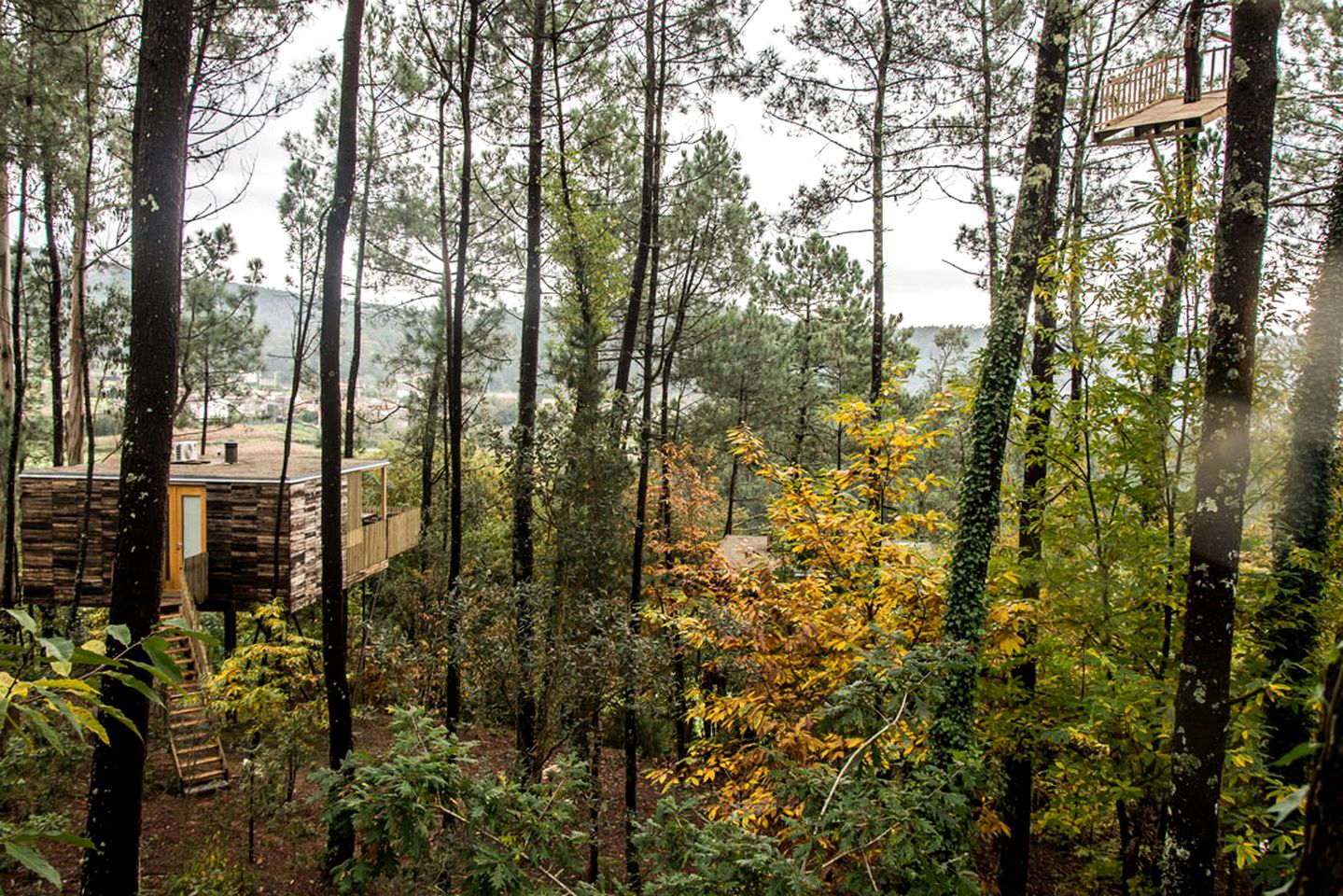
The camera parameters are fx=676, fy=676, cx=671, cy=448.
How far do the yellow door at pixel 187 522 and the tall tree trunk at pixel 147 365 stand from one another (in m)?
8.76

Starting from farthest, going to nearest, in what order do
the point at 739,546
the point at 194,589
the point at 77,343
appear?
the point at 739,546 → the point at 77,343 → the point at 194,589

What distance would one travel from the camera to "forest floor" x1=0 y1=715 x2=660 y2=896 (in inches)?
297

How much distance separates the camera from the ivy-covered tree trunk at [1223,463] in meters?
3.92

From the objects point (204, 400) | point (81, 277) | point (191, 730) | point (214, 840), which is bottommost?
point (191, 730)

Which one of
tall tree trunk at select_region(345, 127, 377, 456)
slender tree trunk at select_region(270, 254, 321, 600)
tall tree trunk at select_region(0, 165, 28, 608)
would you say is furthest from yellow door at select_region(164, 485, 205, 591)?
tall tree trunk at select_region(345, 127, 377, 456)

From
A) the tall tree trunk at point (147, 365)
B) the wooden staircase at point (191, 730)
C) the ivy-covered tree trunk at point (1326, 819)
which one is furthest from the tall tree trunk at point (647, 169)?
the ivy-covered tree trunk at point (1326, 819)

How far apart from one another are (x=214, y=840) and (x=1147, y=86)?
14.1 metres

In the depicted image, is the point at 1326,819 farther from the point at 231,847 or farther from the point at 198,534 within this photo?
the point at 198,534

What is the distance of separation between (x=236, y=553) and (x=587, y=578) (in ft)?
26.6

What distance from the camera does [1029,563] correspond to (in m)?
5.78

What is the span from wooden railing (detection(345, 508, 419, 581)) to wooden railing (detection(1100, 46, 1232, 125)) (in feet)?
45.6

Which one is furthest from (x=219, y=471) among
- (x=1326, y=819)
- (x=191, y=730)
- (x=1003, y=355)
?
(x=1326, y=819)

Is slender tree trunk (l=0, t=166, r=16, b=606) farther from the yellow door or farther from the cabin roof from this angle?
the yellow door

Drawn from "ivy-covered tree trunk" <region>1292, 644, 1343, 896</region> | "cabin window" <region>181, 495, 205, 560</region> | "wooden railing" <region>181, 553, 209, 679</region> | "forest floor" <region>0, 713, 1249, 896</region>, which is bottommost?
"forest floor" <region>0, 713, 1249, 896</region>
